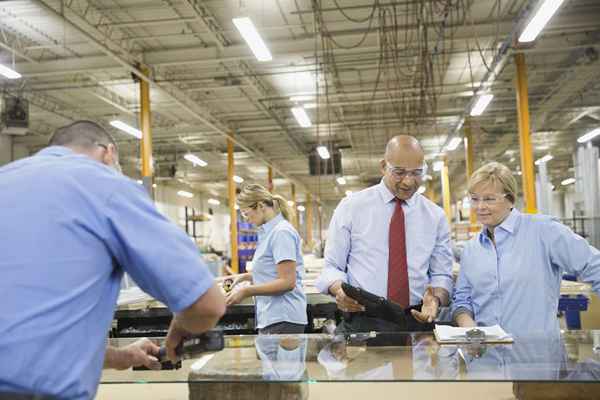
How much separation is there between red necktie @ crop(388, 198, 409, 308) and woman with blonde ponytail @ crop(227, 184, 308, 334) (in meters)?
0.63

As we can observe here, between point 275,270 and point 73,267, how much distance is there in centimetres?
200

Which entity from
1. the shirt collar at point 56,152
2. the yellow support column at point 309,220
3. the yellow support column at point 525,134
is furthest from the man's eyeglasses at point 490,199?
the yellow support column at point 309,220

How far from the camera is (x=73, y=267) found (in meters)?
0.98

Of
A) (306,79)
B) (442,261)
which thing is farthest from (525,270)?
(306,79)

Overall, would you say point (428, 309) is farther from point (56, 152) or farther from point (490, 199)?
point (56, 152)

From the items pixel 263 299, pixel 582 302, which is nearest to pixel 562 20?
pixel 582 302

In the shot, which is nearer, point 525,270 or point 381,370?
point 381,370

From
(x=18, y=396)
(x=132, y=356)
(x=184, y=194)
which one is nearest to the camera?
(x=18, y=396)

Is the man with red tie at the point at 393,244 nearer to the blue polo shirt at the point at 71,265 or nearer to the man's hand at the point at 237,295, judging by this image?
the man's hand at the point at 237,295

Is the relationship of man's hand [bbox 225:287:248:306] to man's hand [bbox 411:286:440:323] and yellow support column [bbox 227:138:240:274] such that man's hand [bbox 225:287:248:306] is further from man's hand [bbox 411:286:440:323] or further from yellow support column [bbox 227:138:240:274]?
yellow support column [bbox 227:138:240:274]

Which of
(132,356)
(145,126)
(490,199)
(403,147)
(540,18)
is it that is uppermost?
(540,18)

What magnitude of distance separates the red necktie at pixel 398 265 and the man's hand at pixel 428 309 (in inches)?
4.0

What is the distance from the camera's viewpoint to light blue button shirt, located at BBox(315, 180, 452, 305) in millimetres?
2414

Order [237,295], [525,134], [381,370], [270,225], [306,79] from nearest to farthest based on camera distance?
[381,370]
[237,295]
[270,225]
[525,134]
[306,79]
